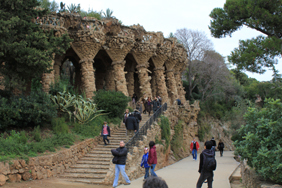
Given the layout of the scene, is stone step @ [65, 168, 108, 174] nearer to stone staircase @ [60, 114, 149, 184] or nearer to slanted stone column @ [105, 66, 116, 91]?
stone staircase @ [60, 114, 149, 184]

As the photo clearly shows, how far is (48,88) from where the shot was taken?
15328 millimetres

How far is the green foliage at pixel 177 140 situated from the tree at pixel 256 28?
6.56m

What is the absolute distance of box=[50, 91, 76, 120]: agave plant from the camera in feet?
44.1

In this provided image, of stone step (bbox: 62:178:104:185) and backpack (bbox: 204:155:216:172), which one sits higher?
backpack (bbox: 204:155:216:172)

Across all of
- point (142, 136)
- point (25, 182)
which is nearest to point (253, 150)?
point (142, 136)

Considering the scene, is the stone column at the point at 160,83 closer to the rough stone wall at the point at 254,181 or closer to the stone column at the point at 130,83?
the stone column at the point at 130,83

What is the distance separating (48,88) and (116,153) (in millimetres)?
9278

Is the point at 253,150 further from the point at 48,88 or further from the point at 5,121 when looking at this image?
the point at 48,88

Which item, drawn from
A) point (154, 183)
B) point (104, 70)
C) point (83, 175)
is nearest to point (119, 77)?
point (104, 70)

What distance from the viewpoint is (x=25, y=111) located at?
426 inches

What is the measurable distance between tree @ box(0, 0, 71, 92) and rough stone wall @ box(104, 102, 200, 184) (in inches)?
215

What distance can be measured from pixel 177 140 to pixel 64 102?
28.1 ft

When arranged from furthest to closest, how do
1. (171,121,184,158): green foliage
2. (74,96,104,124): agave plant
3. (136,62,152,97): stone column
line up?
(136,62,152,97): stone column
(171,121,184,158): green foliage
(74,96,104,124): agave plant

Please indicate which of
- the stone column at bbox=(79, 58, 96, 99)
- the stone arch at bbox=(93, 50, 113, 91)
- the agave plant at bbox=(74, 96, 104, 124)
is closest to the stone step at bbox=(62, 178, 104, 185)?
the agave plant at bbox=(74, 96, 104, 124)
